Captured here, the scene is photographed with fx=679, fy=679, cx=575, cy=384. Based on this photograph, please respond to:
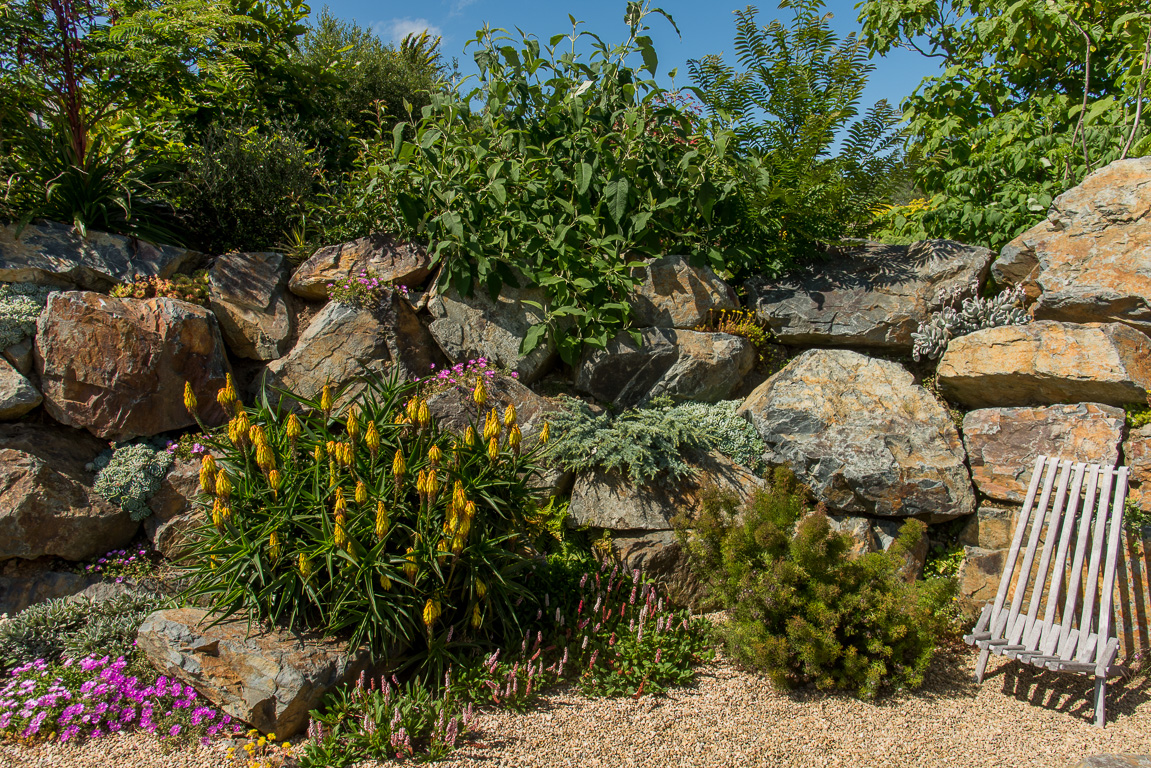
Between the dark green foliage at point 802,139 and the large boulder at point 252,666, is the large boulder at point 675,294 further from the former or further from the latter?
the large boulder at point 252,666

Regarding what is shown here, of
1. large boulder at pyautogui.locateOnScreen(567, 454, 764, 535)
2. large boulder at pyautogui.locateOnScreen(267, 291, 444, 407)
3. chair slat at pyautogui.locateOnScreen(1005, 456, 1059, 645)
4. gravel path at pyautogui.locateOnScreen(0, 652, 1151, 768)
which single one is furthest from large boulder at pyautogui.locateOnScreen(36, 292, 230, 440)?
chair slat at pyautogui.locateOnScreen(1005, 456, 1059, 645)

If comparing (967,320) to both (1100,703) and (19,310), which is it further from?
(19,310)

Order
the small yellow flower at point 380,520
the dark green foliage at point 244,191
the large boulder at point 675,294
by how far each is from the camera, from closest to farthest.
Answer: the small yellow flower at point 380,520
the large boulder at point 675,294
the dark green foliage at point 244,191

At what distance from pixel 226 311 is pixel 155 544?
5.95 feet

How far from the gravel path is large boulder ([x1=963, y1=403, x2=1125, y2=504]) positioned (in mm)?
1377

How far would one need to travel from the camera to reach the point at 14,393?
15.0 feet

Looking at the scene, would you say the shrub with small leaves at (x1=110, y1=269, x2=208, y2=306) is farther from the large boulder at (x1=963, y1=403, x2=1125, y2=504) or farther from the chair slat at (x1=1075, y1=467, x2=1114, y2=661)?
the chair slat at (x1=1075, y1=467, x2=1114, y2=661)

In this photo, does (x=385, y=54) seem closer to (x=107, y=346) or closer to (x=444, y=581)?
(x=107, y=346)

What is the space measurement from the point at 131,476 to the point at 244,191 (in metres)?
2.59

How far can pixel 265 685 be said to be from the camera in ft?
10.9

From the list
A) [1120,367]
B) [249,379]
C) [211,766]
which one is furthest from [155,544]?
[1120,367]

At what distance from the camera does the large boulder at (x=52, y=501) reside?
4363 mm

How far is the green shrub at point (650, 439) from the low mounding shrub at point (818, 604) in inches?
34.1

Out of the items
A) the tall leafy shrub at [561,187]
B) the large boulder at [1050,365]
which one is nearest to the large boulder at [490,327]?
the tall leafy shrub at [561,187]
